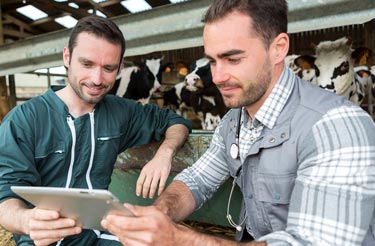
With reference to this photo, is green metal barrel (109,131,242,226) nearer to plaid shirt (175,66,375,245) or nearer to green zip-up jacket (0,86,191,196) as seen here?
green zip-up jacket (0,86,191,196)

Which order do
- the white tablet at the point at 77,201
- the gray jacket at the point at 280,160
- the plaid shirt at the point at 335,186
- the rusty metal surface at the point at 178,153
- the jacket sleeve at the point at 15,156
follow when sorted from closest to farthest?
the white tablet at the point at 77,201 < the plaid shirt at the point at 335,186 < the gray jacket at the point at 280,160 < the jacket sleeve at the point at 15,156 < the rusty metal surface at the point at 178,153

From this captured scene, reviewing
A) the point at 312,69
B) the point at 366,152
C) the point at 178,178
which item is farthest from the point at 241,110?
the point at 312,69

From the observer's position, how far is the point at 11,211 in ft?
4.04

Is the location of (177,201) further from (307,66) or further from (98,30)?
(307,66)

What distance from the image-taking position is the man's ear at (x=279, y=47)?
1.21 metres

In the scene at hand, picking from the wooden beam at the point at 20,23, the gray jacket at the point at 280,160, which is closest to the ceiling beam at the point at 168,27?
the gray jacket at the point at 280,160

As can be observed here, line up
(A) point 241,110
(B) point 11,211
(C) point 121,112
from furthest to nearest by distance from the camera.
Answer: (C) point 121,112 < (A) point 241,110 < (B) point 11,211

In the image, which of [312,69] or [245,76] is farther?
[312,69]

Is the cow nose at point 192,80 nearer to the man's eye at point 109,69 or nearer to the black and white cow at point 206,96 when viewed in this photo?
the black and white cow at point 206,96

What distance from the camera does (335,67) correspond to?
4.56 meters

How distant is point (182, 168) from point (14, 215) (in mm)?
878

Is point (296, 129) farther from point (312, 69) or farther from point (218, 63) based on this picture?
point (312, 69)

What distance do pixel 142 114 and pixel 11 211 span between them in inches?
32.0

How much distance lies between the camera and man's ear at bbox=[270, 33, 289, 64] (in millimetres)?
1206
